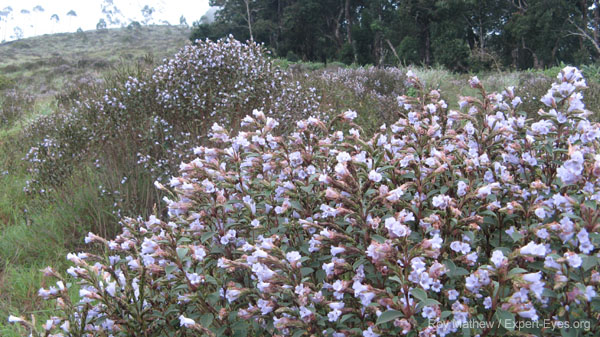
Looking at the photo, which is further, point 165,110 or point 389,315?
point 165,110

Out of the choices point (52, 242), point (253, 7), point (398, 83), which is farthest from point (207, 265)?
point (253, 7)

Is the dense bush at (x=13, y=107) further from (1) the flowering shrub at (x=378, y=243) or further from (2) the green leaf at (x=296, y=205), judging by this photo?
(2) the green leaf at (x=296, y=205)

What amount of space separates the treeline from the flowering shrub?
16648 mm

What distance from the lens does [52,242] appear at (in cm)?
398

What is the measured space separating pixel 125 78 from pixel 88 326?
438cm

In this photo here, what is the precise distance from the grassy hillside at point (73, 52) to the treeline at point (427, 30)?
7.61 m

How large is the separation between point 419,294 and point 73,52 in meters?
51.1

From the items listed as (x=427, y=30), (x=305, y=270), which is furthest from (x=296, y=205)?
(x=427, y=30)

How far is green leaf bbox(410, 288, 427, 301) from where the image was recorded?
1.17 m

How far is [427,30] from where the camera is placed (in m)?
23.8

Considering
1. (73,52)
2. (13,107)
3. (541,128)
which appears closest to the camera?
(541,128)

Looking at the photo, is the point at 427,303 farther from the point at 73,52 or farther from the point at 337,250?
the point at 73,52

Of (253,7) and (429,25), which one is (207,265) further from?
(253,7)

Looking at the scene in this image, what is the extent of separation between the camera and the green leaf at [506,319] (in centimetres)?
113
